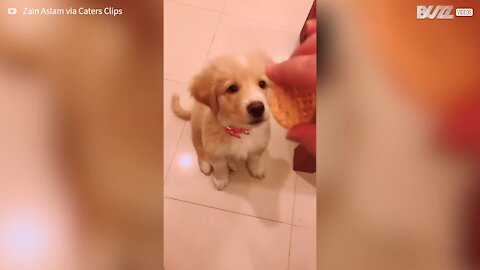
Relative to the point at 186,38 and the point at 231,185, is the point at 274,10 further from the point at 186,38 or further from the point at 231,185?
the point at 231,185

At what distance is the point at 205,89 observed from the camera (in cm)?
74

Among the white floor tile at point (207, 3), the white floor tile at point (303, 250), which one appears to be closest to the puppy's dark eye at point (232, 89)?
the white floor tile at point (207, 3)

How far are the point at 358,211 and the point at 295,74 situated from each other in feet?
0.98

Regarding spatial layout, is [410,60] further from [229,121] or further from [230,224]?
[230,224]

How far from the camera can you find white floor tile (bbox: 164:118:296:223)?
29.6 inches

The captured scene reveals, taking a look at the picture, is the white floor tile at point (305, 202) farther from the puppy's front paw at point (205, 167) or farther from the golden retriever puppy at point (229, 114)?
the puppy's front paw at point (205, 167)

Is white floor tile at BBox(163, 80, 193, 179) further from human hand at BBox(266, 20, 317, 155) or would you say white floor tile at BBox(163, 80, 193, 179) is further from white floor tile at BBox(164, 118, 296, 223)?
human hand at BBox(266, 20, 317, 155)

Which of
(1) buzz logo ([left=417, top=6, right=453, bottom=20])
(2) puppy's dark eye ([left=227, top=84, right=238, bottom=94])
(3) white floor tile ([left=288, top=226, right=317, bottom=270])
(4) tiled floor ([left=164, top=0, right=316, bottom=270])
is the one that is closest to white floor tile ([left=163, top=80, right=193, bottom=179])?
(4) tiled floor ([left=164, top=0, right=316, bottom=270])

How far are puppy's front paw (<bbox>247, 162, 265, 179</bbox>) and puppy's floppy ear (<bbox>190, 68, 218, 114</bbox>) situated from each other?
6.6 inches

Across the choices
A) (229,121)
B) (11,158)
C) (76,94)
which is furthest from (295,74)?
(11,158)

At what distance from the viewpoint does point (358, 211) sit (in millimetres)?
625

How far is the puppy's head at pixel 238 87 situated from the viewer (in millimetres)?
713

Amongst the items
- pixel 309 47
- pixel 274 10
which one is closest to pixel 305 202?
pixel 309 47

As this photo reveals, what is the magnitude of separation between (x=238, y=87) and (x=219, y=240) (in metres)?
0.34
